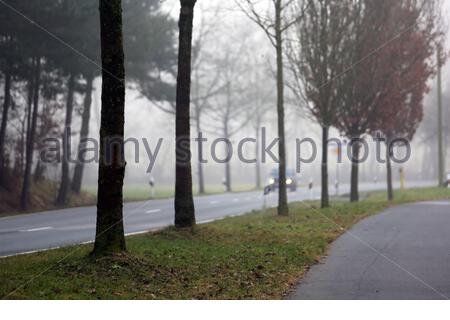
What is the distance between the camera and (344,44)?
924 inches

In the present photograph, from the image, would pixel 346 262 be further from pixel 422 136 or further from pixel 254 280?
pixel 422 136

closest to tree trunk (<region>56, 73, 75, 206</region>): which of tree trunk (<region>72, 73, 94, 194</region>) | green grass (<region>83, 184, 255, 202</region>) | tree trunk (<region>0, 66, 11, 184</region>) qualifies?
tree trunk (<region>72, 73, 94, 194</region>)

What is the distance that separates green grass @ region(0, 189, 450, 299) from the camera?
8.59 metres

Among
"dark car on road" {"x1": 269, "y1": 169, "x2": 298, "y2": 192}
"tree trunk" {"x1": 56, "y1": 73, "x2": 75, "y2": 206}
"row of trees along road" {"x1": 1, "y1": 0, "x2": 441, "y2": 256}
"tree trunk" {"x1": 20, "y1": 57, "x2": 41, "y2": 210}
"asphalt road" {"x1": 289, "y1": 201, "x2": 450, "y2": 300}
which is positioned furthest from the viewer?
"dark car on road" {"x1": 269, "y1": 169, "x2": 298, "y2": 192}

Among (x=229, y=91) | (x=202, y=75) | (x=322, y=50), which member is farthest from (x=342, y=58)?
(x=229, y=91)

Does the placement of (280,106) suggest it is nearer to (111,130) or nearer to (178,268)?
(178,268)

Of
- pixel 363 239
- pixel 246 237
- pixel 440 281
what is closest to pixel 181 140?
pixel 246 237

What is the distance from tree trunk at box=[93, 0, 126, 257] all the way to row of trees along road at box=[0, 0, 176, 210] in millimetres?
15665

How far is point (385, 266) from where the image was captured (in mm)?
11219

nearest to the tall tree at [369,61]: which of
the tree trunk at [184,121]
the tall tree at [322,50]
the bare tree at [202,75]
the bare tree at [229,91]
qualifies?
the tall tree at [322,50]

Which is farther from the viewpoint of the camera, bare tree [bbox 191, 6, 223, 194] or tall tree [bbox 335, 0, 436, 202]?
bare tree [bbox 191, 6, 223, 194]

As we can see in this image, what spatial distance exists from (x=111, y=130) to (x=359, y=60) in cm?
1603

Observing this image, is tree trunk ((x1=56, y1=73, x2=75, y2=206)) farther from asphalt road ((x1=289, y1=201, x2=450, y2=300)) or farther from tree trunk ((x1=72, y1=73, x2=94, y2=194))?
asphalt road ((x1=289, y1=201, x2=450, y2=300))

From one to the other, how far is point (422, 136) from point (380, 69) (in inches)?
2052
